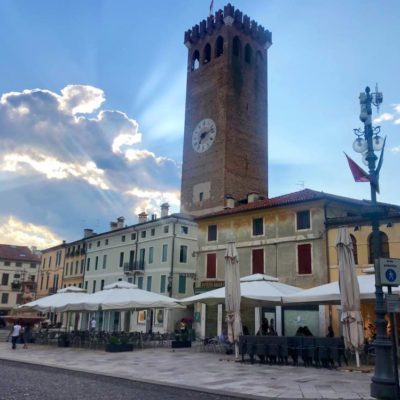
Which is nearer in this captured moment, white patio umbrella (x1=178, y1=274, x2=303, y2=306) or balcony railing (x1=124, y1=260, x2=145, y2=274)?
white patio umbrella (x1=178, y1=274, x2=303, y2=306)

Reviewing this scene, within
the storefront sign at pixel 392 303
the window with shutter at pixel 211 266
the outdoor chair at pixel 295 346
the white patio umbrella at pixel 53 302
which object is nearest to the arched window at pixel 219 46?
the window with shutter at pixel 211 266

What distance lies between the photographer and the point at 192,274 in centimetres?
3906

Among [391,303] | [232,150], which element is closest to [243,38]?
[232,150]

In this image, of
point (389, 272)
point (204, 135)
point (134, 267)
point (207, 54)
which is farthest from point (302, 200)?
point (207, 54)

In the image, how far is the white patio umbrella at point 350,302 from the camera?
1323 centimetres

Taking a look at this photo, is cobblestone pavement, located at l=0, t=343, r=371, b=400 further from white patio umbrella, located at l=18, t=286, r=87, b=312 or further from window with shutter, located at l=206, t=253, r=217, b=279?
window with shutter, located at l=206, t=253, r=217, b=279

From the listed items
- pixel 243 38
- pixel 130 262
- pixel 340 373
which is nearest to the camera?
pixel 340 373

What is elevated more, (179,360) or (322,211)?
(322,211)

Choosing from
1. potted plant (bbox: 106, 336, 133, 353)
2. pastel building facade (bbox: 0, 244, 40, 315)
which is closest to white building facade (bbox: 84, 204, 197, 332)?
potted plant (bbox: 106, 336, 133, 353)

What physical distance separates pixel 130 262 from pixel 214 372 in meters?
30.1

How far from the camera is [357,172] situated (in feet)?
36.0

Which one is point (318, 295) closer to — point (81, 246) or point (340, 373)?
point (340, 373)

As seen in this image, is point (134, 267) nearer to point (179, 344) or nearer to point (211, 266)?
point (211, 266)

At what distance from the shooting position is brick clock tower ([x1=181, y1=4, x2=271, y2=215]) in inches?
1838
